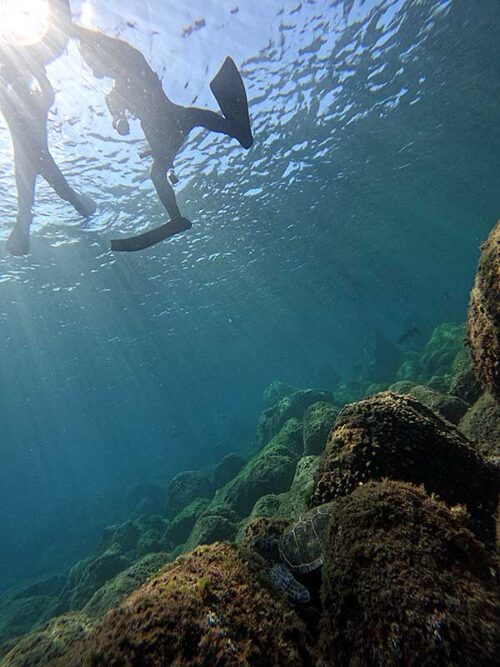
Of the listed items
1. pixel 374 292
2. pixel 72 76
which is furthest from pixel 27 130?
pixel 374 292

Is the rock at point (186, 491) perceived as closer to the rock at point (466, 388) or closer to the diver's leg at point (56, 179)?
the rock at point (466, 388)

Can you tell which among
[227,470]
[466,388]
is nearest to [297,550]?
[466,388]

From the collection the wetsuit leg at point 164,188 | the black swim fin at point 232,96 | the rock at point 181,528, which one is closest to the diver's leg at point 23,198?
the wetsuit leg at point 164,188

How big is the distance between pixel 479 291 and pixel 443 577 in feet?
10.4

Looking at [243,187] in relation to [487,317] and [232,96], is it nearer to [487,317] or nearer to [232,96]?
[232,96]

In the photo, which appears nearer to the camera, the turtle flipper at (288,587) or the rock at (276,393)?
the turtle flipper at (288,587)

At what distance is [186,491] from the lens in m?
16.7

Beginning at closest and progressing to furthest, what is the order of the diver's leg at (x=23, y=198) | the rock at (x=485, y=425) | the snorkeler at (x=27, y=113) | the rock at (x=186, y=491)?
1. the rock at (x=485, y=425)
2. the snorkeler at (x=27, y=113)
3. the diver's leg at (x=23, y=198)
4. the rock at (x=186, y=491)

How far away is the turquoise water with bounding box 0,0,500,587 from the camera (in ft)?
35.6

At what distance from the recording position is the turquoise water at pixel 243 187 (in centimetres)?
1085

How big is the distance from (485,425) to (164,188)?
617cm

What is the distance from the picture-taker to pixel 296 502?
675cm

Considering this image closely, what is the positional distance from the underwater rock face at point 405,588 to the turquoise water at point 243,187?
1149 cm

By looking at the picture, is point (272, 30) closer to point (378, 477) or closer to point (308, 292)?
point (378, 477)
